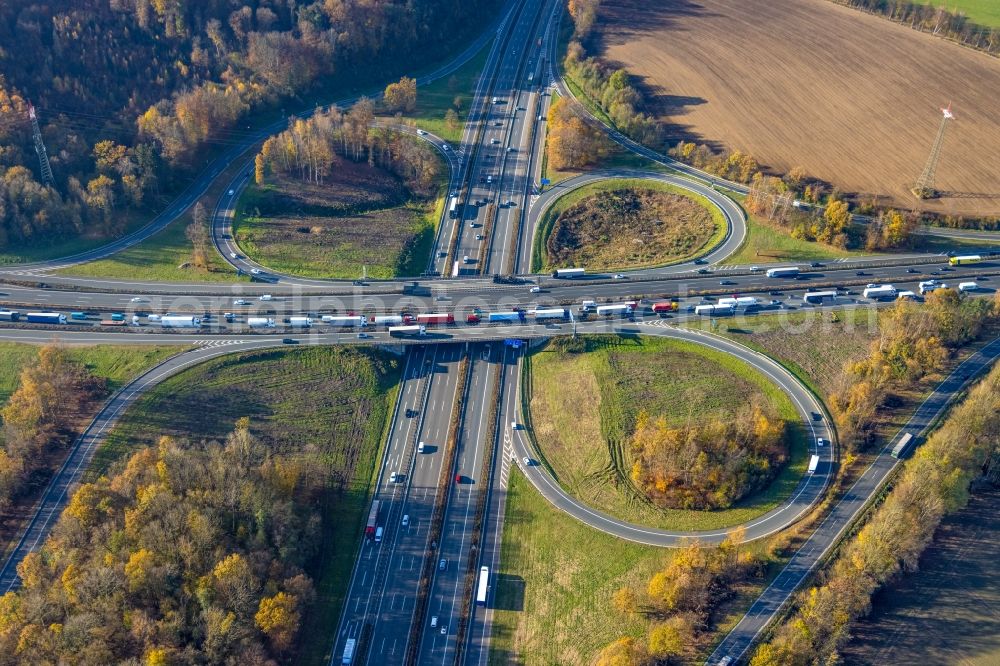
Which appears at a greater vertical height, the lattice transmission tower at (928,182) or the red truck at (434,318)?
the lattice transmission tower at (928,182)

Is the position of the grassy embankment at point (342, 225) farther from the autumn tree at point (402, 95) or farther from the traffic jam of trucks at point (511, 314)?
the autumn tree at point (402, 95)

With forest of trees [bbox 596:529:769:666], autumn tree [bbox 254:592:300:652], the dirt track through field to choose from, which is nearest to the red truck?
Result: autumn tree [bbox 254:592:300:652]

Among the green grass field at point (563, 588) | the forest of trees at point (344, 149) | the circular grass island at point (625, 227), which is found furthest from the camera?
the forest of trees at point (344, 149)

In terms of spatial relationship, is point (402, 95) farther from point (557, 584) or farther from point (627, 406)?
point (557, 584)

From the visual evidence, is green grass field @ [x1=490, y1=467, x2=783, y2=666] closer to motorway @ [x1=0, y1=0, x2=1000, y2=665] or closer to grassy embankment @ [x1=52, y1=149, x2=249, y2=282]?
motorway @ [x1=0, y1=0, x2=1000, y2=665]

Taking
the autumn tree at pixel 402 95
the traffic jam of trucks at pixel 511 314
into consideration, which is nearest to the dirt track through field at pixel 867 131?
the traffic jam of trucks at pixel 511 314
